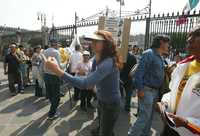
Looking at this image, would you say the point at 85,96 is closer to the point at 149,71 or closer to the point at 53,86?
the point at 53,86

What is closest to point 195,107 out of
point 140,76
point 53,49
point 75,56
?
point 140,76

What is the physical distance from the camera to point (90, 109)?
759cm

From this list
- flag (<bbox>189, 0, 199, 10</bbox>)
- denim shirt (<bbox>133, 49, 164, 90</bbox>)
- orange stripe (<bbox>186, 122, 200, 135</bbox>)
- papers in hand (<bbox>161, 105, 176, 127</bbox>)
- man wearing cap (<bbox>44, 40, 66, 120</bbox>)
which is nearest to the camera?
orange stripe (<bbox>186, 122, 200, 135</bbox>)

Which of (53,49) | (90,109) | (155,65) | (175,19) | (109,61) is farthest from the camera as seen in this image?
(175,19)

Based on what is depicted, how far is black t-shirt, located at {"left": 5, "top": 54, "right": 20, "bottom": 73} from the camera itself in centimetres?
962

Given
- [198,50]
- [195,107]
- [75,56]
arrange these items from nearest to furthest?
[195,107]
[198,50]
[75,56]

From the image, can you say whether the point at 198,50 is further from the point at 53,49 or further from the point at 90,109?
the point at 90,109

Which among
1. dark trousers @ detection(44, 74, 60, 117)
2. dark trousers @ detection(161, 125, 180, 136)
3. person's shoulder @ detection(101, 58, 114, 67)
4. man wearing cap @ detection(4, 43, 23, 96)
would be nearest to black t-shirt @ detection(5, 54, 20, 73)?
man wearing cap @ detection(4, 43, 23, 96)

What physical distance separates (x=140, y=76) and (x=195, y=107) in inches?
110

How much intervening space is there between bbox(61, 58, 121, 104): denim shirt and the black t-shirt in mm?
6655

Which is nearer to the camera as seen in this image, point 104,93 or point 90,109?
point 104,93

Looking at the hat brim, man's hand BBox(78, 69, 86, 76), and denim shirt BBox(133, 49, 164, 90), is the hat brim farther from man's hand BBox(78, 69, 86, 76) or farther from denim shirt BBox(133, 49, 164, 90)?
man's hand BBox(78, 69, 86, 76)

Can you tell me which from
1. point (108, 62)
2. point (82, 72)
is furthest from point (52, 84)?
point (108, 62)

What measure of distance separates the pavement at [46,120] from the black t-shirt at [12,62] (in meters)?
1.39
